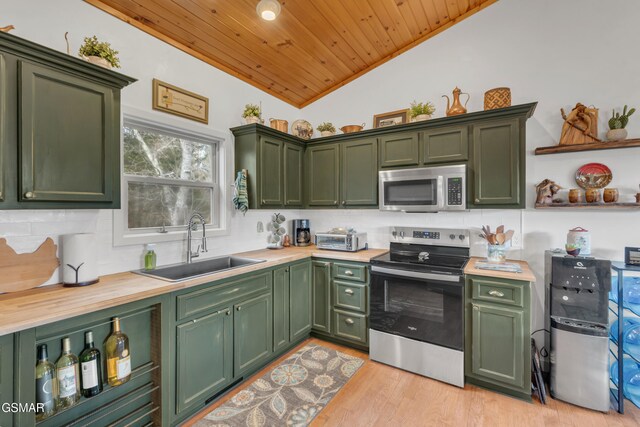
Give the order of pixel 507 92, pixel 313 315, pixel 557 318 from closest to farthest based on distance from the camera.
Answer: pixel 557 318 < pixel 507 92 < pixel 313 315

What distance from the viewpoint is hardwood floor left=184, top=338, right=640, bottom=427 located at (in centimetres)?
193

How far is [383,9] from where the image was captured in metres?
A: 2.62

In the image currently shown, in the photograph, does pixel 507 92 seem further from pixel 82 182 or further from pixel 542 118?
pixel 82 182

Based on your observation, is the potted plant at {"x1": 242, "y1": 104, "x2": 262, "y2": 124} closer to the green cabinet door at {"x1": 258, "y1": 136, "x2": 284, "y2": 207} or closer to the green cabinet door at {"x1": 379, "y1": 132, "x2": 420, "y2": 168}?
the green cabinet door at {"x1": 258, "y1": 136, "x2": 284, "y2": 207}

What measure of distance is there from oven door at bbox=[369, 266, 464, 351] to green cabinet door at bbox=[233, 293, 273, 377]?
37.6 inches

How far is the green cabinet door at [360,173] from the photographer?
314 centimetres

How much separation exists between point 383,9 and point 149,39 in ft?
6.60

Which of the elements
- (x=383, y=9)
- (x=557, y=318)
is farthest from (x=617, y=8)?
(x=557, y=318)

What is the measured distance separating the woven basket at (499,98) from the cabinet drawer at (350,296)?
2.00 meters

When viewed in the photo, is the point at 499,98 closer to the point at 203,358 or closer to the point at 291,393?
the point at 291,393

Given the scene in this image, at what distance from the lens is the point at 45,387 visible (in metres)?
1.36

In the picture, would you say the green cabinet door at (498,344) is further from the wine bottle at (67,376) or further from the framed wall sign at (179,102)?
the framed wall sign at (179,102)

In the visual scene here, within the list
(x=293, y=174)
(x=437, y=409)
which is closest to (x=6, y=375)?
(x=437, y=409)

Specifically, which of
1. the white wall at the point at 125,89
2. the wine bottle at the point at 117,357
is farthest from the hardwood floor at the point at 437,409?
the white wall at the point at 125,89
